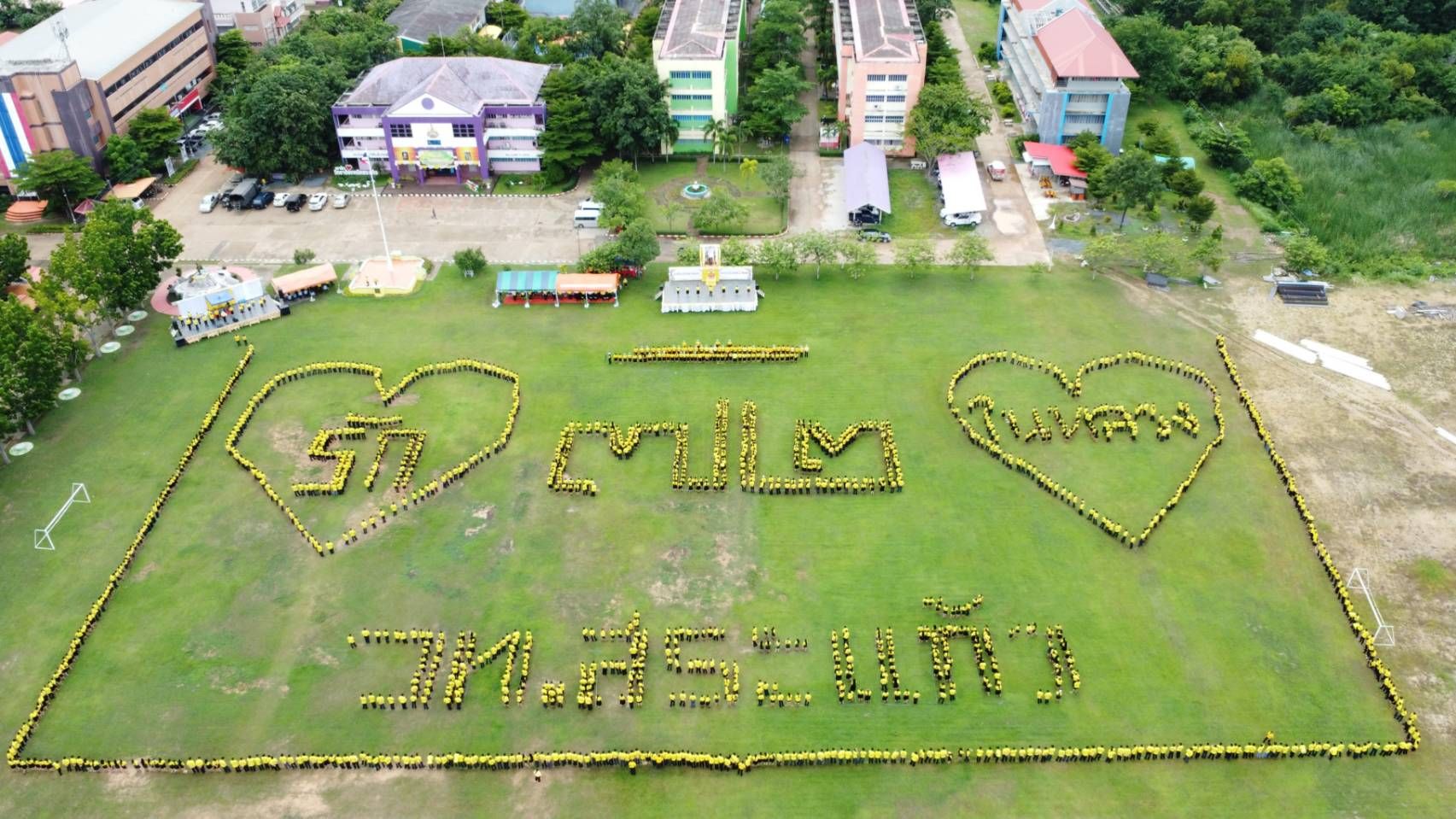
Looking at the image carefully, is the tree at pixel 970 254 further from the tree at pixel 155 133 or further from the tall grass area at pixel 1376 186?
the tree at pixel 155 133

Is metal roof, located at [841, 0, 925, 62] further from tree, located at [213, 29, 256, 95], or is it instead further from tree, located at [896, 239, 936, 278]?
tree, located at [213, 29, 256, 95]

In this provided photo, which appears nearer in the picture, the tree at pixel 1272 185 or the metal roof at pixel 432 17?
the tree at pixel 1272 185

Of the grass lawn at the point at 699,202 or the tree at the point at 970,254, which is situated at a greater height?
the tree at the point at 970,254

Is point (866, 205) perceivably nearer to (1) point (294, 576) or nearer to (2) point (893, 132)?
(2) point (893, 132)

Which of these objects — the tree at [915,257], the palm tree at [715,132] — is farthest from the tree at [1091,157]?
the palm tree at [715,132]

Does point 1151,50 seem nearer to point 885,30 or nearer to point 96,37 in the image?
point 885,30

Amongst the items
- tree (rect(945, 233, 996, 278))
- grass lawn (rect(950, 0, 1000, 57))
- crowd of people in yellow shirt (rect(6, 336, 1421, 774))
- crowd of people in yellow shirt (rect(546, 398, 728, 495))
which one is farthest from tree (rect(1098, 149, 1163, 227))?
crowd of people in yellow shirt (rect(6, 336, 1421, 774))

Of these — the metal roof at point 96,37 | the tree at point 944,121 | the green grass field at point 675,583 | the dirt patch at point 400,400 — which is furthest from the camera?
the metal roof at point 96,37
